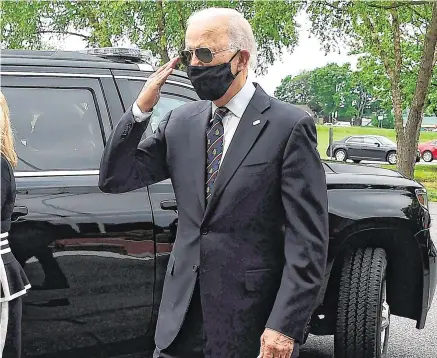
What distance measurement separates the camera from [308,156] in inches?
90.5

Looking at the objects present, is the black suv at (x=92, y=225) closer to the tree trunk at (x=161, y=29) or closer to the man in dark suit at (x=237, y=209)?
the man in dark suit at (x=237, y=209)

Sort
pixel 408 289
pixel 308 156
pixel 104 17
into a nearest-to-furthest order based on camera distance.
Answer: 1. pixel 308 156
2. pixel 408 289
3. pixel 104 17

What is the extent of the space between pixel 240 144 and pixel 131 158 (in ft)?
1.47

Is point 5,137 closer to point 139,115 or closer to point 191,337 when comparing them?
point 139,115

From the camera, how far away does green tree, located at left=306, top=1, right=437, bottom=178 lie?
16594 mm

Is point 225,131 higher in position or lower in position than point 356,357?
higher

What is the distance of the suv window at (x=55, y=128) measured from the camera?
11.2 feet

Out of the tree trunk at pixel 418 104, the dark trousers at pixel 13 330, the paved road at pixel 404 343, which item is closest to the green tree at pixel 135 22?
the tree trunk at pixel 418 104

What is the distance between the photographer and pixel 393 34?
2064 centimetres

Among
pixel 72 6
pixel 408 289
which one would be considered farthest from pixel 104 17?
pixel 408 289

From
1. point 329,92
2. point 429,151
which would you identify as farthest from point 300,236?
point 329,92

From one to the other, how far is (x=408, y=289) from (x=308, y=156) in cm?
252

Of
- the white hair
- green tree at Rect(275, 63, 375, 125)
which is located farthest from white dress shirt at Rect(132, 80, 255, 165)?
green tree at Rect(275, 63, 375, 125)

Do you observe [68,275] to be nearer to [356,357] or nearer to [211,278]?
[211,278]
